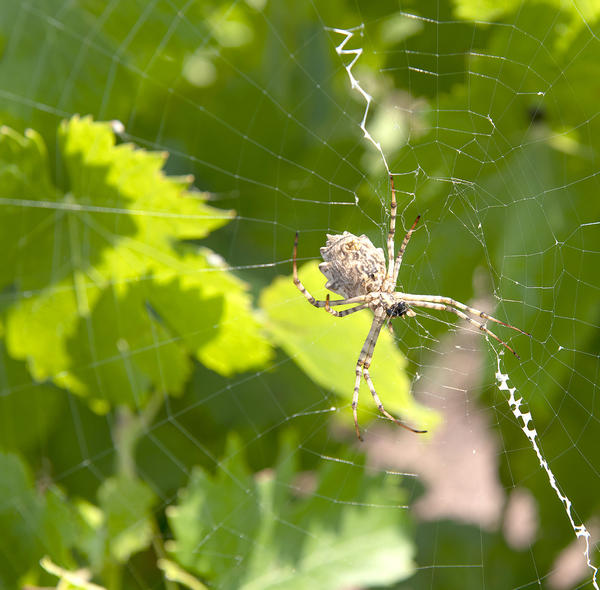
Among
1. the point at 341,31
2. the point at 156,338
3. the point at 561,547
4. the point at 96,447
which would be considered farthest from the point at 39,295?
the point at 561,547

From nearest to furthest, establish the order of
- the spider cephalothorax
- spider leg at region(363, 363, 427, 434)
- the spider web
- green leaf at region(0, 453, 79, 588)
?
the spider web < green leaf at region(0, 453, 79, 588) < spider leg at region(363, 363, 427, 434) < the spider cephalothorax

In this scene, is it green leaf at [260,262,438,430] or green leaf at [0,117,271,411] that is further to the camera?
green leaf at [260,262,438,430]

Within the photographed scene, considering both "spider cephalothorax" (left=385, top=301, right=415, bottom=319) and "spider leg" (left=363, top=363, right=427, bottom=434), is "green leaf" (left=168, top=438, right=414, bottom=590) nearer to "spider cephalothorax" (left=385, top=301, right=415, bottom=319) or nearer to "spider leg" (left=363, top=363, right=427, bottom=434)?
"spider leg" (left=363, top=363, right=427, bottom=434)

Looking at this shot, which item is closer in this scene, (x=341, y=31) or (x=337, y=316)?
(x=341, y=31)

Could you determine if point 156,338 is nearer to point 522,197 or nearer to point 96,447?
point 96,447

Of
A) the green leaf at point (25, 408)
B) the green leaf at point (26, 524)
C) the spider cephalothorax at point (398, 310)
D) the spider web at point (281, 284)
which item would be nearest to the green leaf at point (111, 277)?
the spider web at point (281, 284)

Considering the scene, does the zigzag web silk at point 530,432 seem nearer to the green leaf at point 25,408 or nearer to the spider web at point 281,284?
the spider web at point 281,284

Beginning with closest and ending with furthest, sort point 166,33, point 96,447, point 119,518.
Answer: point 119,518
point 166,33
point 96,447

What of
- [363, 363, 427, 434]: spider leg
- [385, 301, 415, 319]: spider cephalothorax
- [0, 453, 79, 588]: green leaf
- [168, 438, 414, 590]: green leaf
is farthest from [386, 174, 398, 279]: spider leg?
[0, 453, 79, 588]: green leaf
